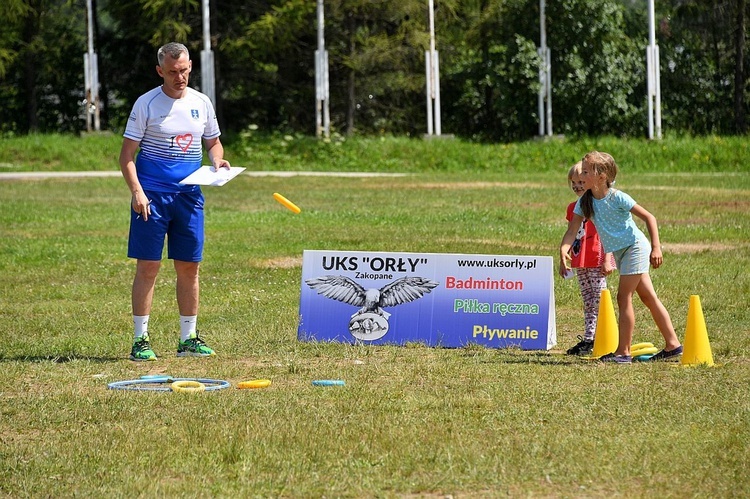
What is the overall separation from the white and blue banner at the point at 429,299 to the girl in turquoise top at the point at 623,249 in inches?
27.9

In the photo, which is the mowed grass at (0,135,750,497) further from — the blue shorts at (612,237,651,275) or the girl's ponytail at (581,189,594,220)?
the girl's ponytail at (581,189,594,220)

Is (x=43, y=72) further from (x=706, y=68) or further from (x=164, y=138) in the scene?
(x=164, y=138)

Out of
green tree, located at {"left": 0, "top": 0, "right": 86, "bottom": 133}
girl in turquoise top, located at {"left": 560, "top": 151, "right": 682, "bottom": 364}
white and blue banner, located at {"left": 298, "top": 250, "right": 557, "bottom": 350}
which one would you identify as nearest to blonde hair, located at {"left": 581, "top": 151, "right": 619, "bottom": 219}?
girl in turquoise top, located at {"left": 560, "top": 151, "right": 682, "bottom": 364}

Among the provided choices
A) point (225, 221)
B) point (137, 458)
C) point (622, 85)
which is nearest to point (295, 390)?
point (137, 458)

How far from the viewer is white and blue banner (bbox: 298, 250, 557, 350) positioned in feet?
30.1

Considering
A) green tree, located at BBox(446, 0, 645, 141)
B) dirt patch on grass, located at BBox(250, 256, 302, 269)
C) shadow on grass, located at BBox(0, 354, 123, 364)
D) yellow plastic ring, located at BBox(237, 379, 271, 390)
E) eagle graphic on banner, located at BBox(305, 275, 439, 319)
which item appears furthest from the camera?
green tree, located at BBox(446, 0, 645, 141)

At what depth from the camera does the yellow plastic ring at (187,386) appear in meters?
7.24

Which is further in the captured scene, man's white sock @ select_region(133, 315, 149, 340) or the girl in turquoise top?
man's white sock @ select_region(133, 315, 149, 340)

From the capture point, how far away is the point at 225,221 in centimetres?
2061

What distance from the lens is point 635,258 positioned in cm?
845

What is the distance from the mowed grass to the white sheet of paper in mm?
1184

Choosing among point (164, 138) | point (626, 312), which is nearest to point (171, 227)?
point (164, 138)

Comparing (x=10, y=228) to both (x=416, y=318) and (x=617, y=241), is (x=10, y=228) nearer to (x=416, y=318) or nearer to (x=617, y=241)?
(x=416, y=318)

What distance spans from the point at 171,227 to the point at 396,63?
33.3 m
